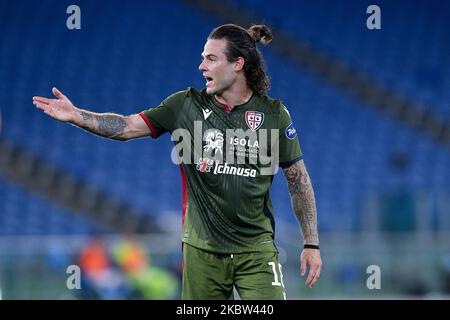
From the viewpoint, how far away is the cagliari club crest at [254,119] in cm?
463

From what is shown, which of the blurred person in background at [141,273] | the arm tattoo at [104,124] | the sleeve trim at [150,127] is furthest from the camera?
the blurred person in background at [141,273]

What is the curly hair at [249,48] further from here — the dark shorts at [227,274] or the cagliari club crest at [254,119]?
the dark shorts at [227,274]

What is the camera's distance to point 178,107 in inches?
184

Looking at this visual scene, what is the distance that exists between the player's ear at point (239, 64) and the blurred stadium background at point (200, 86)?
5.13 m

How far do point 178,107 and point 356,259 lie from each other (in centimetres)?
485

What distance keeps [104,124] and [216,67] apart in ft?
2.15

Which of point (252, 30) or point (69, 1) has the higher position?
point (69, 1)

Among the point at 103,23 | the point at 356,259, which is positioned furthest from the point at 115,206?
the point at 356,259

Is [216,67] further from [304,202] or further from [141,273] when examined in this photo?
[141,273]

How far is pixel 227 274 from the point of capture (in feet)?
14.8

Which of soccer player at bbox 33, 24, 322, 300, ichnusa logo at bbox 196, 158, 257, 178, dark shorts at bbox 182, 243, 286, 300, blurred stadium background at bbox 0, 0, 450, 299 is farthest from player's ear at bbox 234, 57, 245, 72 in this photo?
blurred stadium background at bbox 0, 0, 450, 299

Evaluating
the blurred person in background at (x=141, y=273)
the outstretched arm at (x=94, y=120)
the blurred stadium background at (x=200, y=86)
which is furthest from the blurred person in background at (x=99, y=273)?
the outstretched arm at (x=94, y=120)

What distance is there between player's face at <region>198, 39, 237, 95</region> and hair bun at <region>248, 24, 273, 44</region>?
0.24 m
